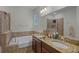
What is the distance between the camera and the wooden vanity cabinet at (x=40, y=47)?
1722 mm

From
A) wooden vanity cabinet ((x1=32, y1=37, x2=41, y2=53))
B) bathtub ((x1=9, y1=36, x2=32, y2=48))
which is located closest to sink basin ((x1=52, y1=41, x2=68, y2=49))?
wooden vanity cabinet ((x1=32, y1=37, x2=41, y2=53))

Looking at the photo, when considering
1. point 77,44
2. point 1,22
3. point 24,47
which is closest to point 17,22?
point 1,22

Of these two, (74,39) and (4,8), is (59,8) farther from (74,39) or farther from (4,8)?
(4,8)

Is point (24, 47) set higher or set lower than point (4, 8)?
lower

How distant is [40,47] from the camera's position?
177 centimetres

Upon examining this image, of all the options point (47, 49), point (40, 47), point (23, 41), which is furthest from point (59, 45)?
point (23, 41)

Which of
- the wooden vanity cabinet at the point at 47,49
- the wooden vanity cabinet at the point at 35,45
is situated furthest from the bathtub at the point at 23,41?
the wooden vanity cabinet at the point at 47,49

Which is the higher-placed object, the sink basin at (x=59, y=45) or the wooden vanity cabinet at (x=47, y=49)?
the sink basin at (x=59, y=45)

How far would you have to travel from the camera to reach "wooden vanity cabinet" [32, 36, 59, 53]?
1.72m

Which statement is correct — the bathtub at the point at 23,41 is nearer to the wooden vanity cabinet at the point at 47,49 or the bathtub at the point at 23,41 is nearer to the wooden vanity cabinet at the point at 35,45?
the wooden vanity cabinet at the point at 35,45

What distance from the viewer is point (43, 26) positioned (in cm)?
177

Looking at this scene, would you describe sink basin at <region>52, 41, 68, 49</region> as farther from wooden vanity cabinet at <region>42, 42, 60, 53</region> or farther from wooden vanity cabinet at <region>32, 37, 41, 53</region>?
wooden vanity cabinet at <region>32, 37, 41, 53</region>

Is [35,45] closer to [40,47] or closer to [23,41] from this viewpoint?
[40,47]

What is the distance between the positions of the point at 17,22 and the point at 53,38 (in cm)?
63
